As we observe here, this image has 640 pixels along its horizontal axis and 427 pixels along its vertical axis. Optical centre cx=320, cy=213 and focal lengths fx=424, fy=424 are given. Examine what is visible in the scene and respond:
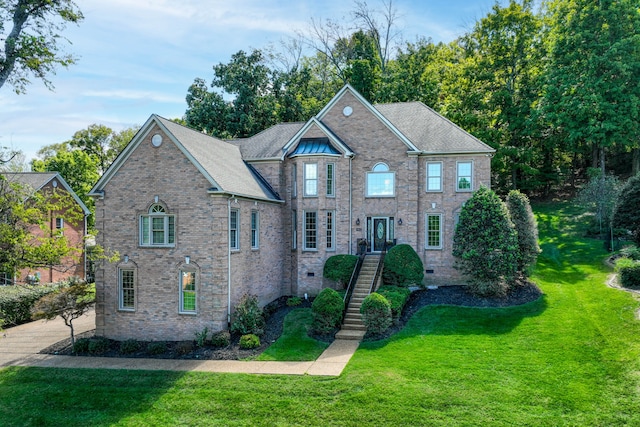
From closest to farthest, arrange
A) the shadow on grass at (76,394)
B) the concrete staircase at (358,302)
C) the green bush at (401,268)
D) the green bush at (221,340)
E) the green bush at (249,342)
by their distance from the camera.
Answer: the shadow on grass at (76,394)
the green bush at (249,342)
the green bush at (221,340)
the concrete staircase at (358,302)
the green bush at (401,268)

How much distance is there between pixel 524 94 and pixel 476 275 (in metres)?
22.6

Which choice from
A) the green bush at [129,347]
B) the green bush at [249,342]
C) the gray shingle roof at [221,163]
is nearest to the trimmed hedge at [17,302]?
the green bush at [129,347]

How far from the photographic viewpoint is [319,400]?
499 inches

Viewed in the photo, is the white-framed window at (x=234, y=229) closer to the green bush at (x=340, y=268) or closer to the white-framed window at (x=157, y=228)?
the white-framed window at (x=157, y=228)

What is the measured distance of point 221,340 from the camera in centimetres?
1709

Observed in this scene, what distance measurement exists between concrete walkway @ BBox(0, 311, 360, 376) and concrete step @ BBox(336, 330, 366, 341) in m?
0.28

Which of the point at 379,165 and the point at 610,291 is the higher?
the point at 379,165

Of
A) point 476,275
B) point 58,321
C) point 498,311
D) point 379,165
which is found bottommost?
point 58,321

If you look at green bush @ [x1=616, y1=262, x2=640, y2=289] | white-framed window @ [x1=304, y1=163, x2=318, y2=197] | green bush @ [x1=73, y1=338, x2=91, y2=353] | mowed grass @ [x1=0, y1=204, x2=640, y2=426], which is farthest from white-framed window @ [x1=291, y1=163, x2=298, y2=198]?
green bush @ [x1=616, y1=262, x2=640, y2=289]

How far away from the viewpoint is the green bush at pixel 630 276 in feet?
62.6

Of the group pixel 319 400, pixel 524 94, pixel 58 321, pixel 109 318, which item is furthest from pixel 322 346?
pixel 524 94

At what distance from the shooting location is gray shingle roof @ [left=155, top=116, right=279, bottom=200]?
1833cm

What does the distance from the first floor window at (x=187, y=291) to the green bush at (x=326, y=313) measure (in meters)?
5.22

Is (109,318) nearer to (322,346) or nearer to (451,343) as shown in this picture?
(322,346)
